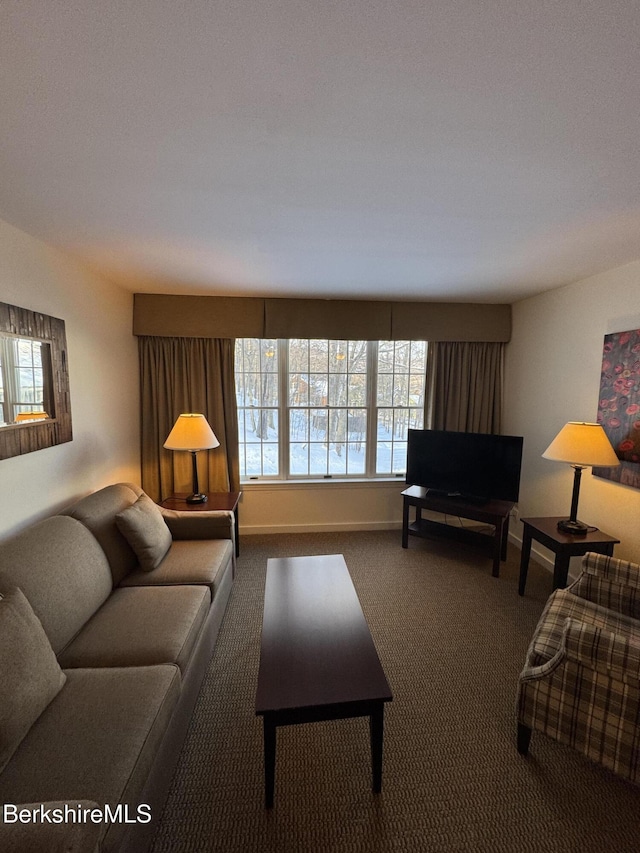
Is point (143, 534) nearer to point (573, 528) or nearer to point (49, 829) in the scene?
point (49, 829)

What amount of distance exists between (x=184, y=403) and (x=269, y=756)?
9.87 feet

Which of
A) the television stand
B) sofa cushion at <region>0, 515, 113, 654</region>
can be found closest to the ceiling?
sofa cushion at <region>0, 515, 113, 654</region>

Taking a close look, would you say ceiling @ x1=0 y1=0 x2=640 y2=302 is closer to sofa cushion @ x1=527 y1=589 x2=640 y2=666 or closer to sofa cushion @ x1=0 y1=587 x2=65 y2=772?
sofa cushion @ x1=0 y1=587 x2=65 y2=772

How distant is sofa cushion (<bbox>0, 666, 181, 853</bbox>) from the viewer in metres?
1.07

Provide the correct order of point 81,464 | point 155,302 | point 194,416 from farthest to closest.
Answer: point 155,302 < point 194,416 < point 81,464

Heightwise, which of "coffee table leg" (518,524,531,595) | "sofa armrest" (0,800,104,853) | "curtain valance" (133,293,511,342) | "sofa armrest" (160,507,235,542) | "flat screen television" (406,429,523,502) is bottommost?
"coffee table leg" (518,524,531,595)

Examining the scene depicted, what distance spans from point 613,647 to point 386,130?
2.01 metres

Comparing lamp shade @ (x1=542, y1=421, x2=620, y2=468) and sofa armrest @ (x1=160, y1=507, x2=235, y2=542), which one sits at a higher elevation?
lamp shade @ (x1=542, y1=421, x2=620, y2=468)

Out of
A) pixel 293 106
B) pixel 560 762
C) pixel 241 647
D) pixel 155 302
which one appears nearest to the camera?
pixel 293 106

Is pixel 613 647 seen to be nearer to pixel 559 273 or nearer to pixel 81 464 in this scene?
pixel 559 273

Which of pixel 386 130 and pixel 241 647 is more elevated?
pixel 386 130

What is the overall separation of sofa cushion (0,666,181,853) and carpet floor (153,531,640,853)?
12.6 inches

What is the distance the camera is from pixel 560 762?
161 centimetres

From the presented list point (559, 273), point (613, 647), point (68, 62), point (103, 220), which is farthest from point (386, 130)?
point (559, 273)
